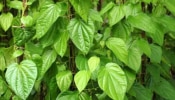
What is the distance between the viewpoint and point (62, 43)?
974 mm

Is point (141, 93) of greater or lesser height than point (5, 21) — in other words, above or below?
below

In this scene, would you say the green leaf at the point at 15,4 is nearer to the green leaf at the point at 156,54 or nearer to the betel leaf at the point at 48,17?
the betel leaf at the point at 48,17

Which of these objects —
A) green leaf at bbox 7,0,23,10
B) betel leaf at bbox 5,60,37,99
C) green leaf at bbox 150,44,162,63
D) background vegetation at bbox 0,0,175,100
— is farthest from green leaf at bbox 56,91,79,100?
green leaf at bbox 150,44,162,63

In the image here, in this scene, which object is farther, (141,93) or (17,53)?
(141,93)

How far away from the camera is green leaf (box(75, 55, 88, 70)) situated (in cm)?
98

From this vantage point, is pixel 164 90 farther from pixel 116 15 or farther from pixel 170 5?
pixel 116 15

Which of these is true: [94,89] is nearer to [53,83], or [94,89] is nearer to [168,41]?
[53,83]

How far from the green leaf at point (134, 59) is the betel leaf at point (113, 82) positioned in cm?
16

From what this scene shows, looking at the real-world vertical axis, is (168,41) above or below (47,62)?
below

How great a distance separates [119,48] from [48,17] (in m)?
0.22

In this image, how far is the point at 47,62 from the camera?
1.02 m

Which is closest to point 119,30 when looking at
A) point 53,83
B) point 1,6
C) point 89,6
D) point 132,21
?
point 132,21

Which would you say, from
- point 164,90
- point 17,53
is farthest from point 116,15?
point 164,90

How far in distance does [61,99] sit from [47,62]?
114 mm
